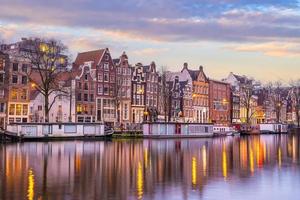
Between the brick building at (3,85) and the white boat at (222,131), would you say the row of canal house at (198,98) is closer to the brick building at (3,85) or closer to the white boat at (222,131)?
the white boat at (222,131)

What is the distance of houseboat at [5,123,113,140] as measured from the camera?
82.7m

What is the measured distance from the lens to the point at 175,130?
106 m

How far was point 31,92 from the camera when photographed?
10569 cm

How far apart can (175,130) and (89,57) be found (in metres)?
26.7

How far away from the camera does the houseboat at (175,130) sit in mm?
101500

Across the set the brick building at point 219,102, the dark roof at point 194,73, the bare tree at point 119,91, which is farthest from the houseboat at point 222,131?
the brick building at point 219,102

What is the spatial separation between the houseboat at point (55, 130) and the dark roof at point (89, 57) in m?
24.9

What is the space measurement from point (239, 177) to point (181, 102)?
109 m

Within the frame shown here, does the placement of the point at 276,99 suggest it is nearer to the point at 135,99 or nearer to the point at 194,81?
the point at 194,81

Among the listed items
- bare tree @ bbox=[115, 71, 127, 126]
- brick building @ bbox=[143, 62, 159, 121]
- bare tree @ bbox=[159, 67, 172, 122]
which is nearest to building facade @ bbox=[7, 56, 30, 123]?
bare tree @ bbox=[115, 71, 127, 126]

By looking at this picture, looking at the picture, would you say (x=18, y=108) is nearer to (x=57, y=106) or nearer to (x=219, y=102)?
(x=57, y=106)

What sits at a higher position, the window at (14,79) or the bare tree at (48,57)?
the bare tree at (48,57)

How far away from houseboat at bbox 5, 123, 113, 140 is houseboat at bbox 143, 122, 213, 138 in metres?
9.73

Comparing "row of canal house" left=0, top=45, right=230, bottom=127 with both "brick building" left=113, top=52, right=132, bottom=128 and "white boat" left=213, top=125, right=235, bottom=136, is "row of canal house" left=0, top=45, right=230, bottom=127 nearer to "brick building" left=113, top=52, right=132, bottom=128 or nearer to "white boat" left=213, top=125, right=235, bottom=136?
"brick building" left=113, top=52, right=132, bottom=128
